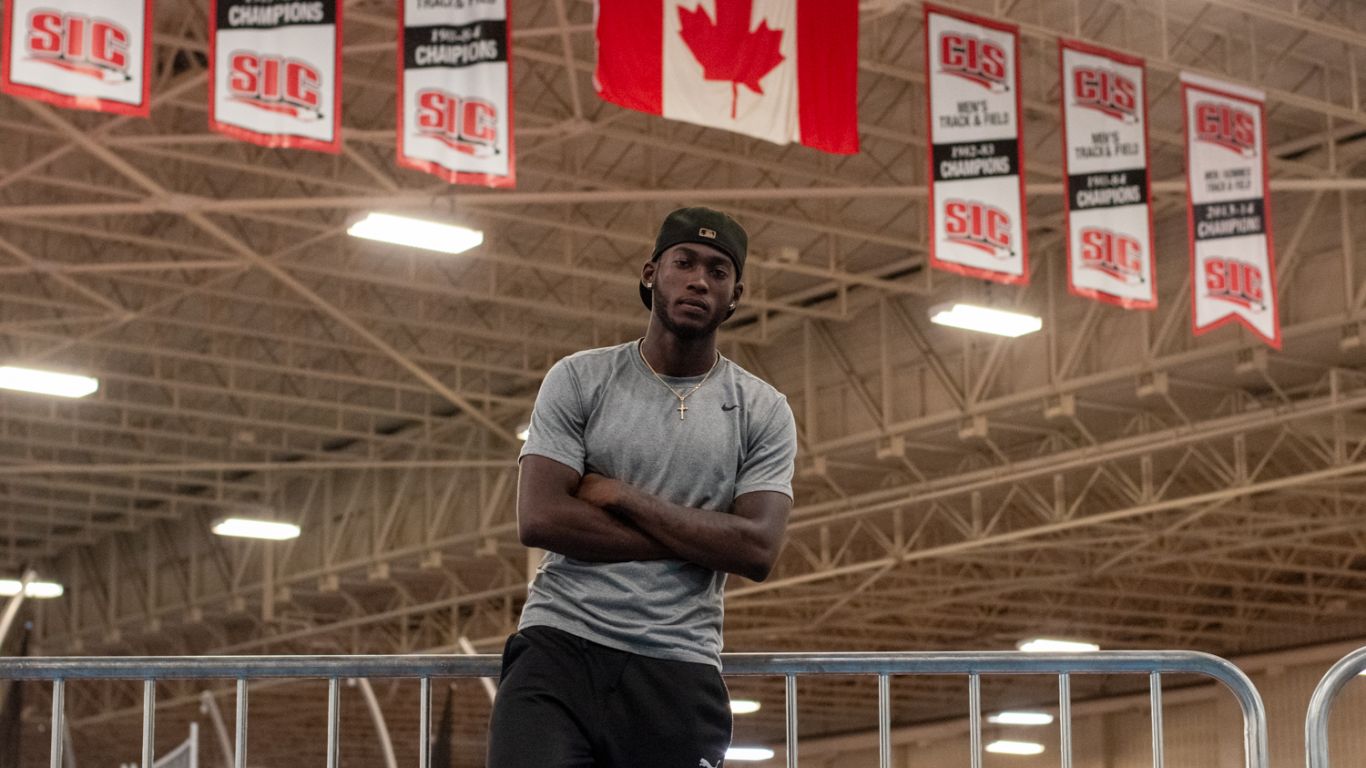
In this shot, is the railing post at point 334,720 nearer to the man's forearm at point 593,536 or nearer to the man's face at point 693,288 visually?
the man's forearm at point 593,536

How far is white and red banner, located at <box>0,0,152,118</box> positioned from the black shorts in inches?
401

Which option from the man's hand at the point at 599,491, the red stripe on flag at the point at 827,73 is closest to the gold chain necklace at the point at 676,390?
the man's hand at the point at 599,491

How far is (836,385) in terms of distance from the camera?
3344 centimetres

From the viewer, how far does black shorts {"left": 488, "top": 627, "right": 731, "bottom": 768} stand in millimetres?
4844

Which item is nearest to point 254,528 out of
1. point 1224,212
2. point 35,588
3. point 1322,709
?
point 35,588

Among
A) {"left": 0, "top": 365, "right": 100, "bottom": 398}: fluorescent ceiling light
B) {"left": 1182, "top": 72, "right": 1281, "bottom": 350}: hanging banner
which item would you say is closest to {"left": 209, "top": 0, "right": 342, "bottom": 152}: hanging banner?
{"left": 1182, "top": 72, "right": 1281, "bottom": 350}: hanging banner

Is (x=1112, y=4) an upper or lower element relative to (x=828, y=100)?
upper

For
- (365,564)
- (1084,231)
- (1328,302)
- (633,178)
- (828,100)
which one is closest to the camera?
(828,100)

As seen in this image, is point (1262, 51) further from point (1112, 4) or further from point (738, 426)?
point (738, 426)

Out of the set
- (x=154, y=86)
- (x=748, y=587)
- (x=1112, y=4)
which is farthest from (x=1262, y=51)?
(x=748, y=587)

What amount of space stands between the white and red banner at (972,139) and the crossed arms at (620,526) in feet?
42.8

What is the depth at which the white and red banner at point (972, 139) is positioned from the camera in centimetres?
1775

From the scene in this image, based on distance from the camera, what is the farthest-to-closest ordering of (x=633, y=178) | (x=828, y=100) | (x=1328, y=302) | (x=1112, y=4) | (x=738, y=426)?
(x=633, y=178) → (x=1328, y=302) → (x=1112, y=4) → (x=828, y=100) → (x=738, y=426)

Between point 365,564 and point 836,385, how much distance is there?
13.3 meters
